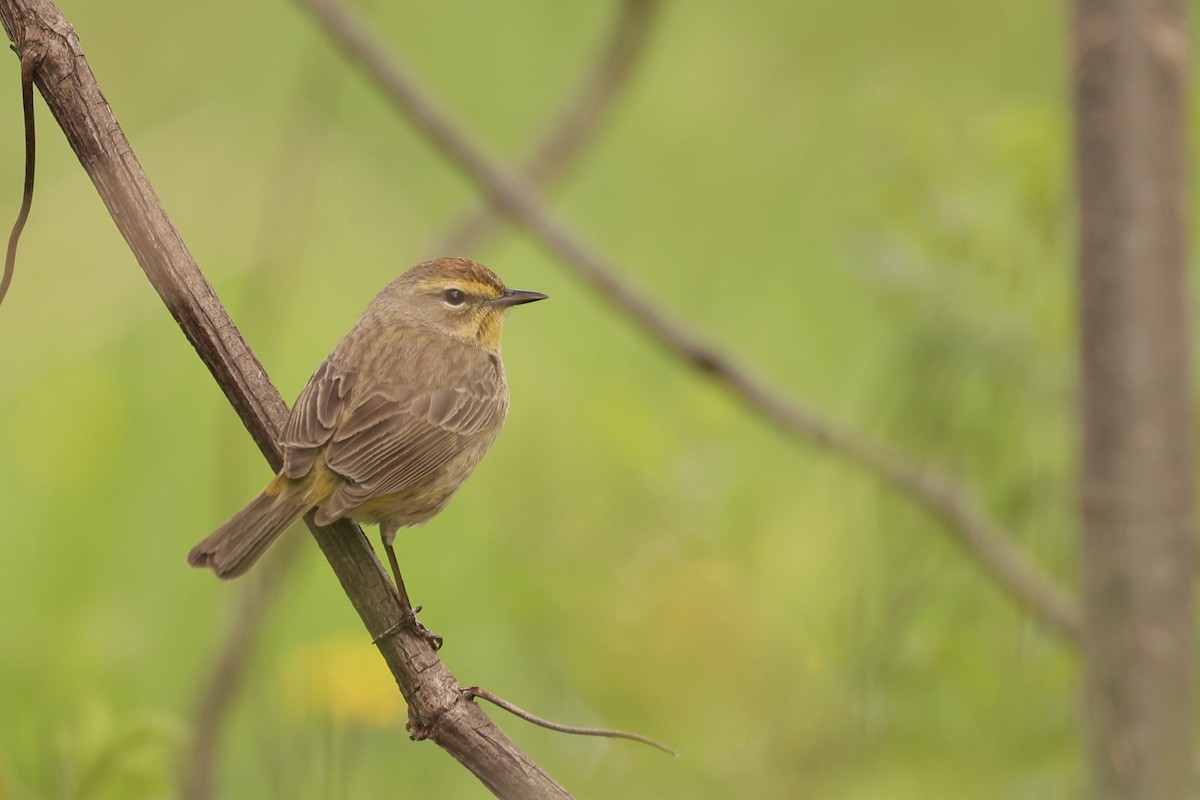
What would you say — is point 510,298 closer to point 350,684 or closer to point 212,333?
point 350,684

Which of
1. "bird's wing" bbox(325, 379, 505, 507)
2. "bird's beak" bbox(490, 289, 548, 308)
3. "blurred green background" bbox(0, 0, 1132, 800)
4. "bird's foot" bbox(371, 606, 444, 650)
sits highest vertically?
"bird's foot" bbox(371, 606, 444, 650)

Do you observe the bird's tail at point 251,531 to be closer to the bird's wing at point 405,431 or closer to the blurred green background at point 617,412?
the bird's wing at point 405,431

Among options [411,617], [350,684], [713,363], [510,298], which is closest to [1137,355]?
[713,363]

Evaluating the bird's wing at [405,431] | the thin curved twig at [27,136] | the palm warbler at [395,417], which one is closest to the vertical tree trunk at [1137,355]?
the palm warbler at [395,417]

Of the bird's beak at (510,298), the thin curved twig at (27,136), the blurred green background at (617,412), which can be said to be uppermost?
the thin curved twig at (27,136)

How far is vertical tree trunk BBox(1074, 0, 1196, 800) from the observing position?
2996 millimetres

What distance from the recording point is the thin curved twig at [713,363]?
3373 millimetres

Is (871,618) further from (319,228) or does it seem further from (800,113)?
(800,113)

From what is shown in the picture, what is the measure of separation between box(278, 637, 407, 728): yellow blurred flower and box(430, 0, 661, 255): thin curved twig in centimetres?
113

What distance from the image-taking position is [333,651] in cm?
371

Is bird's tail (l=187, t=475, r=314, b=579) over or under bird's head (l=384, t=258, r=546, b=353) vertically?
over

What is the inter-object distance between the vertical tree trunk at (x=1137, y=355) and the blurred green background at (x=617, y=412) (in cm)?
31

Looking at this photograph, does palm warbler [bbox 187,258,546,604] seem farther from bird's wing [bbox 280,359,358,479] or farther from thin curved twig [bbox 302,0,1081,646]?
thin curved twig [bbox 302,0,1081,646]

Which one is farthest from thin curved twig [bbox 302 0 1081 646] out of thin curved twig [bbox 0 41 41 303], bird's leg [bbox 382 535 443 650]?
thin curved twig [bbox 0 41 41 303]
